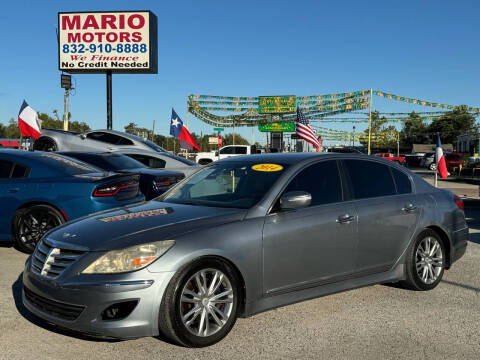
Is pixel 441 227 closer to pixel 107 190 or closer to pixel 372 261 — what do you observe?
pixel 372 261

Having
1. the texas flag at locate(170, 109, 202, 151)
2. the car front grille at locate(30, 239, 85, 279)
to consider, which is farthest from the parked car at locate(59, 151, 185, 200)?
the texas flag at locate(170, 109, 202, 151)

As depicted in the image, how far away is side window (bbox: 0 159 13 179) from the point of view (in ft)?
22.5

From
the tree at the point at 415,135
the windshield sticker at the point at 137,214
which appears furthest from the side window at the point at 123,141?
the tree at the point at 415,135

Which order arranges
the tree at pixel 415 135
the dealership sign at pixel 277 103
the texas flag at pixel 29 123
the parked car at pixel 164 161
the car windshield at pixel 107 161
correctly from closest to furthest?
the car windshield at pixel 107 161
the parked car at pixel 164 161
the texas flag at pixel 29 123
the dealership sign at pixel 277 103
the tree at pixel 415 135

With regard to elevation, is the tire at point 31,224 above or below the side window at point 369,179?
below

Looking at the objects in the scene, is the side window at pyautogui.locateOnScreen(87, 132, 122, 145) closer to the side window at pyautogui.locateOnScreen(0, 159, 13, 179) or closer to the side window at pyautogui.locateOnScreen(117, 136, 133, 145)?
the side window at pyautogui.locateOnScreen(117, 136, 133, 145)

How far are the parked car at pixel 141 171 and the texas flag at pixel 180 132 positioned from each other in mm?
9415

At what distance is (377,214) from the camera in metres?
4.78

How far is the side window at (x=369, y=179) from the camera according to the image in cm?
484

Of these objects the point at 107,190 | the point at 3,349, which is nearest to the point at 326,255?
the point at 3,349

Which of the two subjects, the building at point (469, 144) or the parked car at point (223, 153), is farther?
the building at point (469, 144)

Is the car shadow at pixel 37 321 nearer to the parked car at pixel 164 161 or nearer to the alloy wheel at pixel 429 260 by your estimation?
the alloy wheel at pixel 429 260

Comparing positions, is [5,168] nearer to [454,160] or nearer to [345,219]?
[345,219]

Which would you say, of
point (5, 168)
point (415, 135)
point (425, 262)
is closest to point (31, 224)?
point (5, 168)
